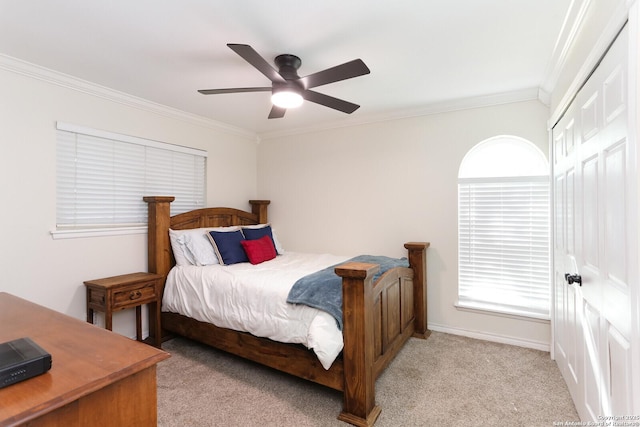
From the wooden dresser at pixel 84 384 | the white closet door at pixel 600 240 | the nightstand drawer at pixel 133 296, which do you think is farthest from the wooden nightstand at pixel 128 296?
the white closet door at pixel 600 240

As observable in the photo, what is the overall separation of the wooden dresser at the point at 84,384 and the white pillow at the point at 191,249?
1948 millimetres

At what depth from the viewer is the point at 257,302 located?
245 cm

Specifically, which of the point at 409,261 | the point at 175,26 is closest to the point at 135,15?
the point at 175,26

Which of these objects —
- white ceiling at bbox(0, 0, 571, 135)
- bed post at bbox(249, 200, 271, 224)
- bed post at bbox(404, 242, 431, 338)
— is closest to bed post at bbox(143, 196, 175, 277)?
white ceiling at bbox(0, 0, 571, 135)

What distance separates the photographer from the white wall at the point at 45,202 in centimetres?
239

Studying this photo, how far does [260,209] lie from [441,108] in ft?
8.67

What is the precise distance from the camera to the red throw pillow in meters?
3.34

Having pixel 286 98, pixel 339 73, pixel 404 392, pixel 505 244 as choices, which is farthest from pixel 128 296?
pixel 505 244

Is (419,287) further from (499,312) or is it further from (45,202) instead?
(45,202)

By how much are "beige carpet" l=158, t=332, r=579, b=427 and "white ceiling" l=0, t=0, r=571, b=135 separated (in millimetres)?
2461

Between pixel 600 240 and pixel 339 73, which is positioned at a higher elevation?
pixel 339 73

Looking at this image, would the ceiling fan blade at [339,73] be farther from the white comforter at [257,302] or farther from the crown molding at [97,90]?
the crown molding at [97,90]

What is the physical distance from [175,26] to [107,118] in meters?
1.58

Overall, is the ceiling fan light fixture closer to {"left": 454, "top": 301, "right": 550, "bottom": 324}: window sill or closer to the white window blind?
the white window blind
